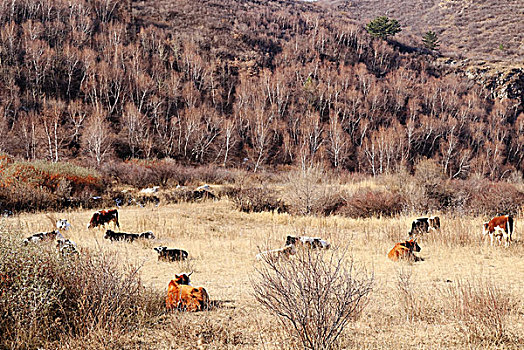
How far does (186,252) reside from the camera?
7.84 m

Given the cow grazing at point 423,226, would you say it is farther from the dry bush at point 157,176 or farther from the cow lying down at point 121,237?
the dry bush at point 157,176

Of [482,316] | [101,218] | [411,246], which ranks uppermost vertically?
[482,316]

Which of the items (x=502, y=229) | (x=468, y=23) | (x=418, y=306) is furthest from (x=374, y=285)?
(x=468, y=23)

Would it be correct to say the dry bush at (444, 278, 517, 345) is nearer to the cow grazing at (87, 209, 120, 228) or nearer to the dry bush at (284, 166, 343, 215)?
the cow grazing at (87, 209, 120, 228)

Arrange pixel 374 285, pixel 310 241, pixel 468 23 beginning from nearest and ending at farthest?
1. pixel 374 285
2. pixel 310 241
3. pixel 468 23

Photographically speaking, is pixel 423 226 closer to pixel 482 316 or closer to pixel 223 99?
pixel 482 316

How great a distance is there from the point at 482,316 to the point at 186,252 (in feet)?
19.1

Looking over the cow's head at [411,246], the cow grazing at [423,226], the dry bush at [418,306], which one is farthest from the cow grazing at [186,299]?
the cow grazing at [423,226]

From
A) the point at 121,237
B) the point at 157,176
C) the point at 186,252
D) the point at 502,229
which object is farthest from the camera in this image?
the point at 157,176

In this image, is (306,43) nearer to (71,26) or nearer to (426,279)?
(71,26)

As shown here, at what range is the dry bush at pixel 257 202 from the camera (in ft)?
54.3

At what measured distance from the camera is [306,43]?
7225 centimetres

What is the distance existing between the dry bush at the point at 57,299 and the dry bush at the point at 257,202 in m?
12.2

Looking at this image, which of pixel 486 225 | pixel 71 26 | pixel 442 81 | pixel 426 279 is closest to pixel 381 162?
pixel 442 81
